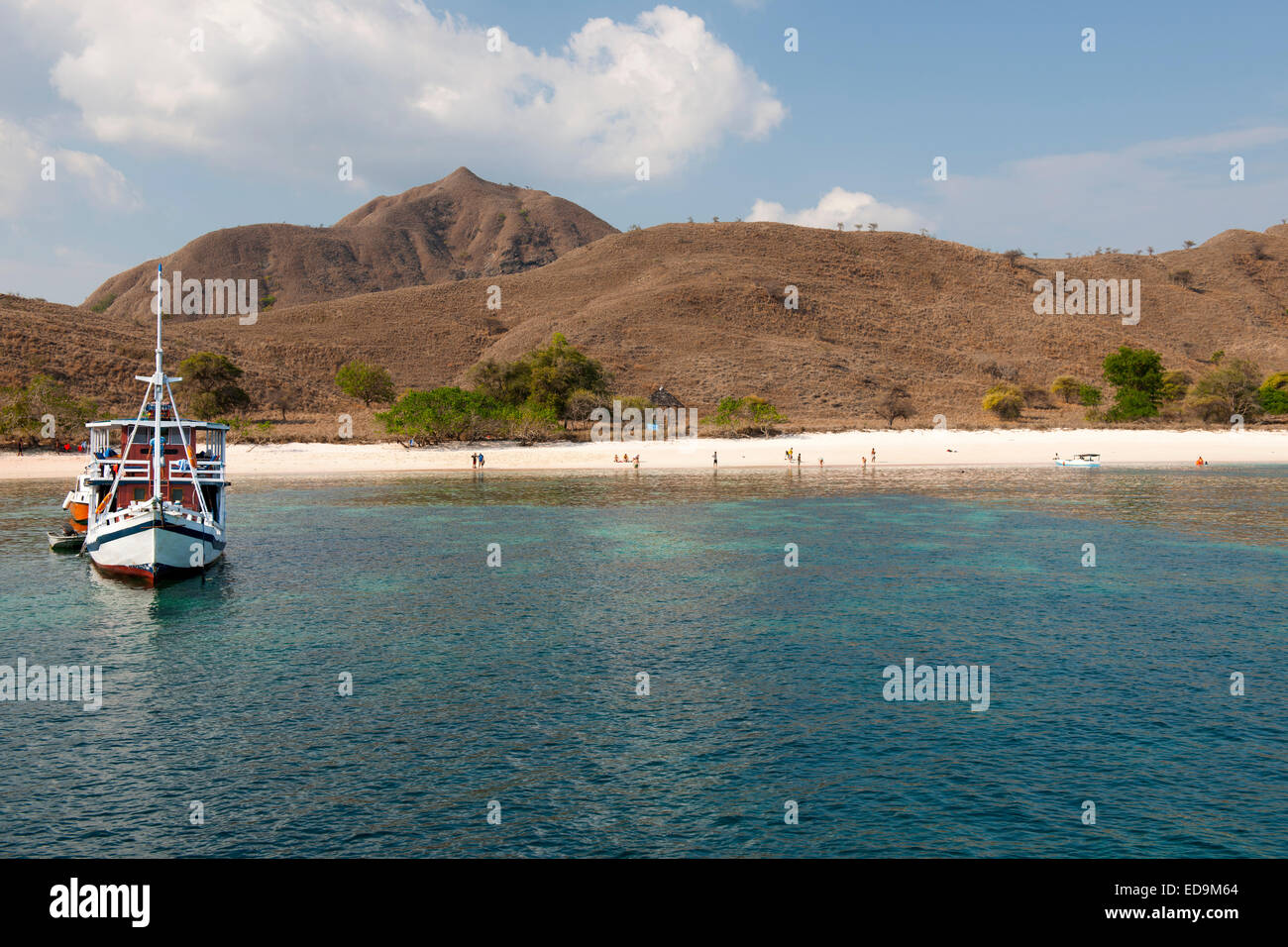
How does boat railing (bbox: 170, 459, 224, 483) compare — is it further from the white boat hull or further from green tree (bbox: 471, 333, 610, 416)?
green tree (bbox: 471, 333, 610, 416)

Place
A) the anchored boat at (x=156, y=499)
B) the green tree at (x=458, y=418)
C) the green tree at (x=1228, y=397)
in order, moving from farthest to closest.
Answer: the green tree at (x=1228, y=397)
the green tree at (x=458, y=418)
the anchored boat at (x=156, y=499)

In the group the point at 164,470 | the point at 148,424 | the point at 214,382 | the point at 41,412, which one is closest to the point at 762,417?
the point at 214,382

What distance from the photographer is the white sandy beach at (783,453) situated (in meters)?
76.5

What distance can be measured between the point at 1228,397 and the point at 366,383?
107m

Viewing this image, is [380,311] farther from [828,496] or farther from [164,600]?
[164,600]

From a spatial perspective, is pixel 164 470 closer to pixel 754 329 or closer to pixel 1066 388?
pixel 754 329

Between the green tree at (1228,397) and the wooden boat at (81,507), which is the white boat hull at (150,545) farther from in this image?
the green tree at (1228,397)

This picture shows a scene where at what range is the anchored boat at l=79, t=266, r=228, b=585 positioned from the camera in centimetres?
3158

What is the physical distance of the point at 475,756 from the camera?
15.2 m

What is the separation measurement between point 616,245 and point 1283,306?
14730 cm

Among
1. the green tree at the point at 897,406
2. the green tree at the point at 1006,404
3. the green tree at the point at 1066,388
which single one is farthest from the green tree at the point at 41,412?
the green tree at the point at 1066,388

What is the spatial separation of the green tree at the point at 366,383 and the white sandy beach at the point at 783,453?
106 feet
